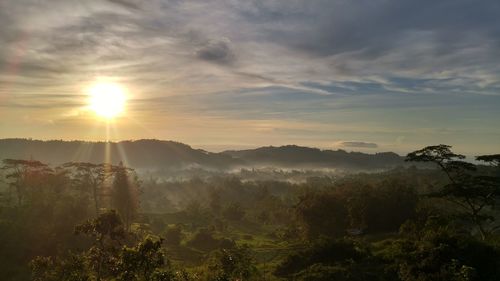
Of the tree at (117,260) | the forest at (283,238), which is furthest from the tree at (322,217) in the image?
the tree at (117,260)

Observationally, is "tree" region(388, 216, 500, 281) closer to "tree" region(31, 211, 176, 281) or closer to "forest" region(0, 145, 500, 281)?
"forest" region(0, 145, 500, 281)

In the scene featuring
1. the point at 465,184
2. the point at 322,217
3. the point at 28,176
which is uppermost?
the point at 465,184

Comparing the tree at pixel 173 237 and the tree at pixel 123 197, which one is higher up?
the tree at pixel 123 197

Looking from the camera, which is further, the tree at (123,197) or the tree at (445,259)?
the tree at (123,197)

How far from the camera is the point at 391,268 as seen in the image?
134ft

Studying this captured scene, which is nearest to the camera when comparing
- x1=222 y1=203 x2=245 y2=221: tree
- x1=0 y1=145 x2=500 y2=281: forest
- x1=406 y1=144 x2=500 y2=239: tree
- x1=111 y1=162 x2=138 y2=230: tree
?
x1=0 y1=145 x2=500 y2=281: forest

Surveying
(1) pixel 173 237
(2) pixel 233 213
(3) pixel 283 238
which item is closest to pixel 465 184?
(3) pixel 283 238

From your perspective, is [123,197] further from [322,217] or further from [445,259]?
[445,259]

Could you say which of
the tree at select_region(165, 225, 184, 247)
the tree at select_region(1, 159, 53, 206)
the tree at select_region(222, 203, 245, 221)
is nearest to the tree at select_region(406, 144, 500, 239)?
the tree at select_region(165, 225, 184, 247)

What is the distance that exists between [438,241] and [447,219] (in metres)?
16.1

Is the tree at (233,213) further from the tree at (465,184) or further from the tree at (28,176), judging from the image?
the tree at (465,184)

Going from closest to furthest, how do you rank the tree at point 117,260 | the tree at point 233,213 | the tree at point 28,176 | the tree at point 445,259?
the tree at point 117,260 → the tree at point 445,259 → the tree at point 28,176 → the tree at point 233,213

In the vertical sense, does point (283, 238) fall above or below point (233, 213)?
below

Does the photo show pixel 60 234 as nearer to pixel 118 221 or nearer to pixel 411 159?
pixel 118 221
